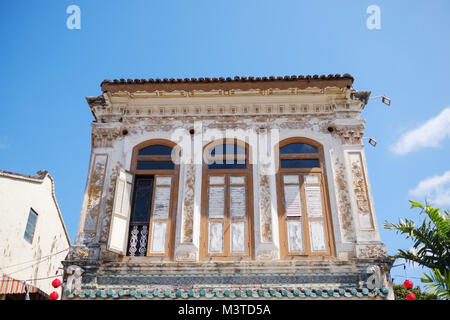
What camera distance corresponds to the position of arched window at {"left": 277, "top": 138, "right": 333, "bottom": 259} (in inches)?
330

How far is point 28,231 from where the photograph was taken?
13508 millimetres

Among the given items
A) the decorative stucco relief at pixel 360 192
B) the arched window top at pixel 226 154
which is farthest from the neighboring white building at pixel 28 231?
the decorative stucco relief at pixel 360 192

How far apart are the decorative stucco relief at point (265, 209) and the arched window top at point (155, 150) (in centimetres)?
231

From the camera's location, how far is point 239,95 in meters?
10.0

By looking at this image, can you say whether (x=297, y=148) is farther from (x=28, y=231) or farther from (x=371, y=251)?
(x=28, y=231)

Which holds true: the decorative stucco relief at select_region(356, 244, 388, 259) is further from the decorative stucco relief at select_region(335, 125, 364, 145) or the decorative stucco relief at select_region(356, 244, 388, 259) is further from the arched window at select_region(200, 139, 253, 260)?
the decorative stucco relief at select_region(335, 125, 364, 145)

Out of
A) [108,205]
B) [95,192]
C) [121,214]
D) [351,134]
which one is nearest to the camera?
[121,214]

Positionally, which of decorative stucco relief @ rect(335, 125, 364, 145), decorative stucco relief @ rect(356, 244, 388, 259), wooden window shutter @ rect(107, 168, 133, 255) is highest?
decorative stucco relief @ rect(335, 125, 364, 145)

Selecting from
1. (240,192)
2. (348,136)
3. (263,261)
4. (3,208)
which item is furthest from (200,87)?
(3,208)

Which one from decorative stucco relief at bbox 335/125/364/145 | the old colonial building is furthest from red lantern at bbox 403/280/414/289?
decorative stucco relief at bbox 335/125/364/145

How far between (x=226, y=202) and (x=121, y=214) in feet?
7.25

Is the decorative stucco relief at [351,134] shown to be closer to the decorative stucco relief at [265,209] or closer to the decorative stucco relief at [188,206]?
the decorative stucco relief at [265,209]

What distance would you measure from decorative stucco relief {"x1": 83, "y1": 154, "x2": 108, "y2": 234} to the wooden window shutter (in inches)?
22.2

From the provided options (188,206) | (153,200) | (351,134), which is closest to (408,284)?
(351,134)
